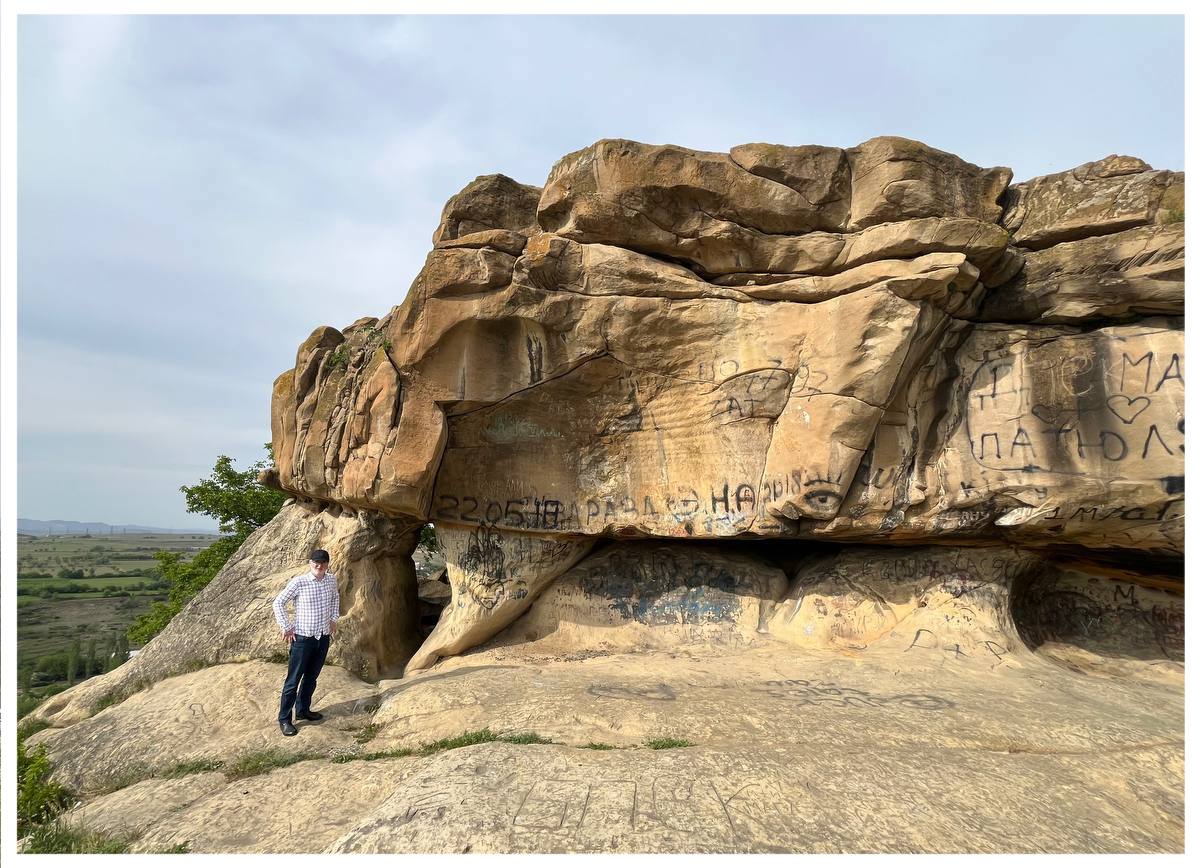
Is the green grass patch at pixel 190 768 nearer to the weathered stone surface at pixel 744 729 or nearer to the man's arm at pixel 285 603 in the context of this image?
the weathered stone surface at pixel 744 729

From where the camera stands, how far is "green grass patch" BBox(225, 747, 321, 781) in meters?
5.12

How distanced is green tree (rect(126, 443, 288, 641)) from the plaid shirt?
1247 centimetres

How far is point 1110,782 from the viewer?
4578 millimetres

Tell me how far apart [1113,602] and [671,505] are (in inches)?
241

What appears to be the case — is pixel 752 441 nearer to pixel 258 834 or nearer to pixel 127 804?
pixel 258 834

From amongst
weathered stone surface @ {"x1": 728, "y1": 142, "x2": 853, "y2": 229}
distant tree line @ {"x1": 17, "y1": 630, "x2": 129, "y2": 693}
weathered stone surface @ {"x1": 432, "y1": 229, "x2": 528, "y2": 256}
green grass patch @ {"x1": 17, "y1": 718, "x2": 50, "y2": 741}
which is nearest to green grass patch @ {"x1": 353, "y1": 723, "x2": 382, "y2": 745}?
green grass patch @ {"x1": 17, "y1": 718, "x2": 50, "y2": 741}

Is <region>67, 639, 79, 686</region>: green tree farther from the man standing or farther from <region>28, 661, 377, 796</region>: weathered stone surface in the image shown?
the man standing

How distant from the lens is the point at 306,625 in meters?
5.89

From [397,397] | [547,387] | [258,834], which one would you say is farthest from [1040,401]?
[258,834]

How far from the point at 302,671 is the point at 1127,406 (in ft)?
30.6

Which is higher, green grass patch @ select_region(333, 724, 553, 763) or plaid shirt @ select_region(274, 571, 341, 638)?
plaid shirt @ select_region(274, 571, 341, 638)

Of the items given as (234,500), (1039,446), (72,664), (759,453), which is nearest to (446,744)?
(759,453)

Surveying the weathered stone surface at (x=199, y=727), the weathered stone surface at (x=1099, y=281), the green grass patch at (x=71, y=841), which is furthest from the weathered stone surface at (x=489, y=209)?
the green grass patch at (x=71, y=841)

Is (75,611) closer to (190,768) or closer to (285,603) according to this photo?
(190,768)
